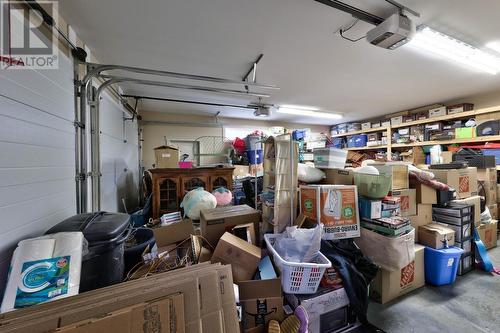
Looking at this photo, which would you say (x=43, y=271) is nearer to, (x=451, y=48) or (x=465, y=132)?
(x=451, y=48)

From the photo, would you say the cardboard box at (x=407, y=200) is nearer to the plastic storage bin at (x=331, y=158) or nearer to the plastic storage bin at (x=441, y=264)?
the plastic storage bin at (x=441, y=264)

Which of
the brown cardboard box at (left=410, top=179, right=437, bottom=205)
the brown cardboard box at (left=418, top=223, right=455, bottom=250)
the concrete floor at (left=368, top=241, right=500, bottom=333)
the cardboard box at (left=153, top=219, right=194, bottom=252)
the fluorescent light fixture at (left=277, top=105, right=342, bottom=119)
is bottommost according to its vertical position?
the concrete floor at (left=368, top=241, right=500, bottom=333)

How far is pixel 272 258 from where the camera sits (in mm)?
1674

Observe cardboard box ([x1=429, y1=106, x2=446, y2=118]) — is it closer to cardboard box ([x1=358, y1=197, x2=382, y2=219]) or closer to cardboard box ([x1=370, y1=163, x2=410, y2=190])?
cardboard box ([x1=370, y1=163, x2=410, y2=190])

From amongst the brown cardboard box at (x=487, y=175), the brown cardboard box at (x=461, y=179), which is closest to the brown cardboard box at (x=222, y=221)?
the brown cardboard box at (x=461, y=179)

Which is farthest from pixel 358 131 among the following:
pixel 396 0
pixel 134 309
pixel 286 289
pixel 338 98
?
pixel 134 309

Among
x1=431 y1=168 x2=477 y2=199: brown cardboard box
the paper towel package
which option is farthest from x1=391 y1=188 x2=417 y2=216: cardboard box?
the paper towel package

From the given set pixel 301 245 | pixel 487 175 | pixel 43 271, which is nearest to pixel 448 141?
pixel 487 175

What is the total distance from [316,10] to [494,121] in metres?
4.17

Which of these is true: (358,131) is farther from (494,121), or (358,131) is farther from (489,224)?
(489,224)

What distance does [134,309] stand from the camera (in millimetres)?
831

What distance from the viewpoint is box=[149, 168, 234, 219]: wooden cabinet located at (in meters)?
3.38

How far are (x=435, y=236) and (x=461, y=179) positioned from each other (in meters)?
1.23

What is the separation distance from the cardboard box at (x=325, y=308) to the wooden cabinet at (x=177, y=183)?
2.55 metres
